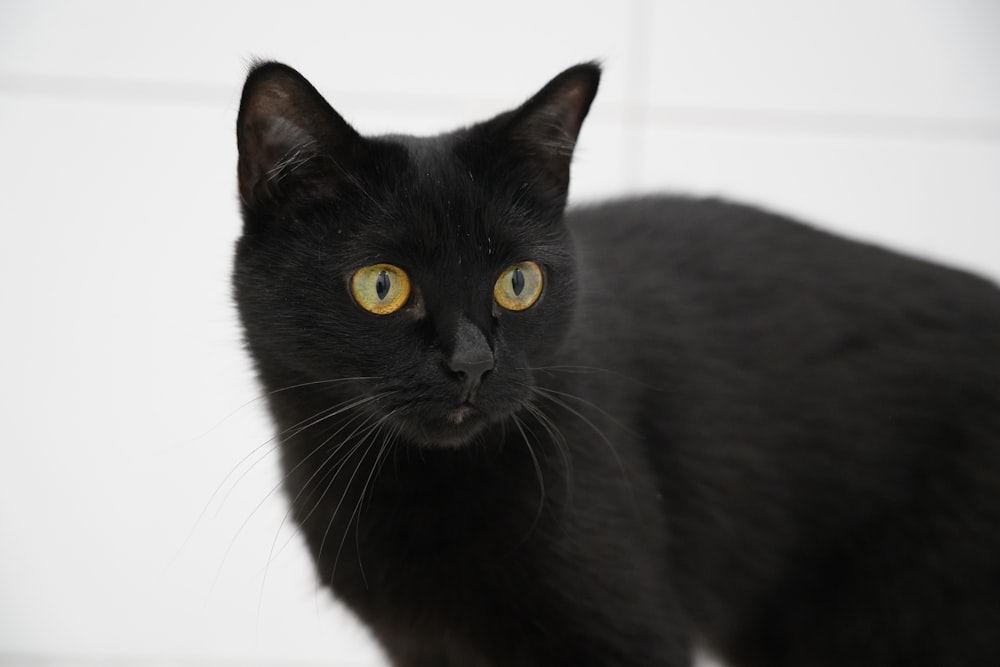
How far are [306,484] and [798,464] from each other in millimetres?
705

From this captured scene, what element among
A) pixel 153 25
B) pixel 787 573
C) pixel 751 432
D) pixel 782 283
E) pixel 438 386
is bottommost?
pixel 787 573

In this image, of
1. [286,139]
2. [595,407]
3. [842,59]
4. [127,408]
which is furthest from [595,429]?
[842,59]

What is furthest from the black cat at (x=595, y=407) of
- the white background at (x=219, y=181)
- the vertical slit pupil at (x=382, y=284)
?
the white background at (x=219, y=181)

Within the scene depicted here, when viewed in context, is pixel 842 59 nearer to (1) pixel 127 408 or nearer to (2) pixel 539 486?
(2) pixel 539 486

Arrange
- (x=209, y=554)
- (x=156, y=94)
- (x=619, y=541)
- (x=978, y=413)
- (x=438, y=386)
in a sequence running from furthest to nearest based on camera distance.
→ (x=156, y=94) → (x=209, y=554) → (x=978, y=413) → (x=619, y=541) → (x=438, y=386)

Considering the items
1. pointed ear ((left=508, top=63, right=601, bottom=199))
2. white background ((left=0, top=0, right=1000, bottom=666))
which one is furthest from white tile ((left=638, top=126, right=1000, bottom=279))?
pointed ear ((left=508, top=63, right=601, bottom=199))

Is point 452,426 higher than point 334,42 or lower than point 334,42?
lower

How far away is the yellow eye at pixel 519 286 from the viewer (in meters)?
1.20

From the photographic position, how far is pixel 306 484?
51.8 inches

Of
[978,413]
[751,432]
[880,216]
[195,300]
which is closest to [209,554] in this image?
[195,300]

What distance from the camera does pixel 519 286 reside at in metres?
1.22

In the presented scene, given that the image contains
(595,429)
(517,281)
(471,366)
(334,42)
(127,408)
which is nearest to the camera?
(471,366)

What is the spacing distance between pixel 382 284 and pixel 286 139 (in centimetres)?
20

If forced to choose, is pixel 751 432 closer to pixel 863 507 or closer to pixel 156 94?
pixel 863 507
